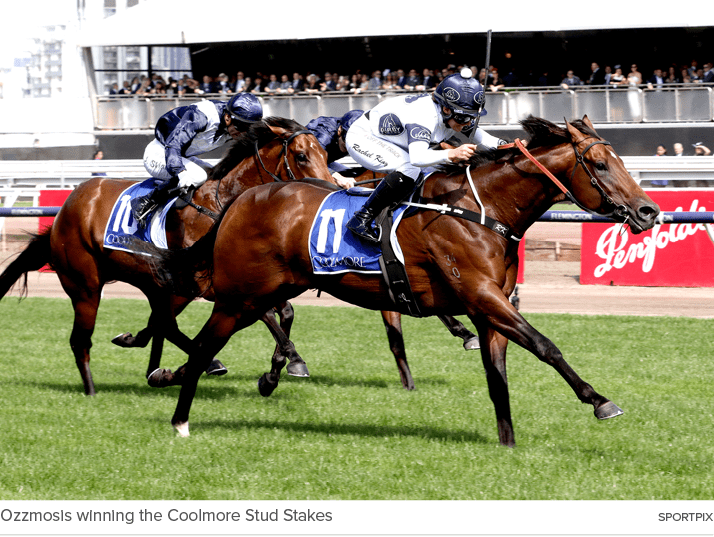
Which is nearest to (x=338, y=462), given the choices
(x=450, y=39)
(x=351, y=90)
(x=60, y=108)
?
(x=351, y=90)

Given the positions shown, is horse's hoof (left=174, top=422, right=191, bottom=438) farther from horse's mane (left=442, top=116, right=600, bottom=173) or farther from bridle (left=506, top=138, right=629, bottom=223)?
bridle (left=506, top=138, right=629, bottom=223)

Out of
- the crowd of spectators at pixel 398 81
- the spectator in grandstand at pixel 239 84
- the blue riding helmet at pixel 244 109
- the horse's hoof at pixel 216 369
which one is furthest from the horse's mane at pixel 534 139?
the spectator in grandstand at pixel 239 84

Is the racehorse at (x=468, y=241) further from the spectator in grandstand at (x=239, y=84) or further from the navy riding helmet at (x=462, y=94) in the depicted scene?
the spectator in grandstand at (x=239, y=84)

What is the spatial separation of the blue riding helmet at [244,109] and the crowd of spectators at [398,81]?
14.5m

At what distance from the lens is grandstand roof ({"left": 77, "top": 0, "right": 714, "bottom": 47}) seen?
24625 millimetres

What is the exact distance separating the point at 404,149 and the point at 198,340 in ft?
5.68

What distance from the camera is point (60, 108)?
103 feet

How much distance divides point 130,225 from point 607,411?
3.82 m

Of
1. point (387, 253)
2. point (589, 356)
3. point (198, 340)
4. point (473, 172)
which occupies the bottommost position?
point (589, 356)

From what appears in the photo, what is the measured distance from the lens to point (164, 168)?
23.0 ft

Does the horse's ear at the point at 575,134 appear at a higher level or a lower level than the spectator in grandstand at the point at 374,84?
lower

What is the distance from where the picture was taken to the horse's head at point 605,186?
16.2 feet

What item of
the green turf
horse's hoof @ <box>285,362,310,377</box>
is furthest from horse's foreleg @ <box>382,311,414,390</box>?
horse's hoof @ <box>285,362,310,377</box>

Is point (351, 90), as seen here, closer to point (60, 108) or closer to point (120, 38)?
point (120, 38)
